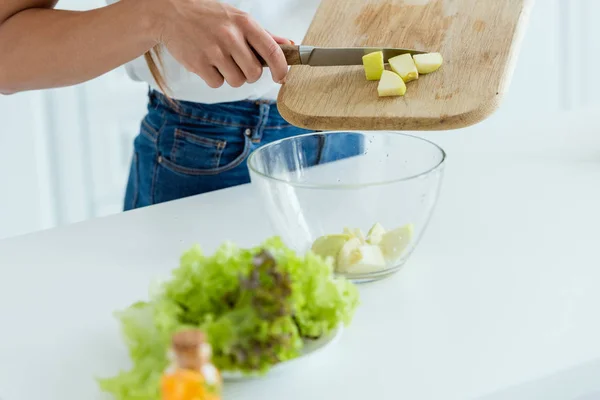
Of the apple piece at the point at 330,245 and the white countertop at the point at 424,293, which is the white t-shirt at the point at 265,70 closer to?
the white countertop at the point at 424,293

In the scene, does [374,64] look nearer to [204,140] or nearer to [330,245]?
[330,245]

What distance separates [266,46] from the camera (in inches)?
43.7

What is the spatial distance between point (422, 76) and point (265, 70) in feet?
1.07

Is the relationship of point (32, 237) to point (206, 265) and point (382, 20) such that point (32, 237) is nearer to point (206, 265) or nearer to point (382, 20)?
point (206, 265)

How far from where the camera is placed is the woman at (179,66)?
1130 mm

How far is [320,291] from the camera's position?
783 millimetres

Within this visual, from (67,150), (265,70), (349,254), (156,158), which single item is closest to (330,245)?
(349,254)

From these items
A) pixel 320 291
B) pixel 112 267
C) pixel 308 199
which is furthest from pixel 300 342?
pixel 112 267

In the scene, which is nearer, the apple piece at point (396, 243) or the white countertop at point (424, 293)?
the white countertop at point (424, 293)

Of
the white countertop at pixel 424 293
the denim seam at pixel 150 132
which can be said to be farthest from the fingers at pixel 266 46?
the denim seam at pixel 150 132

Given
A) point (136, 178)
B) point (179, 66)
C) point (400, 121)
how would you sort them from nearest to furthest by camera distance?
point (400, 121), point (179, 66), point (136, 178)

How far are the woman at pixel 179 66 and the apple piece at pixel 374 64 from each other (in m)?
0.10

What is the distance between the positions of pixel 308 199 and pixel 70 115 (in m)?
1.54

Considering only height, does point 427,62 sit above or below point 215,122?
above
